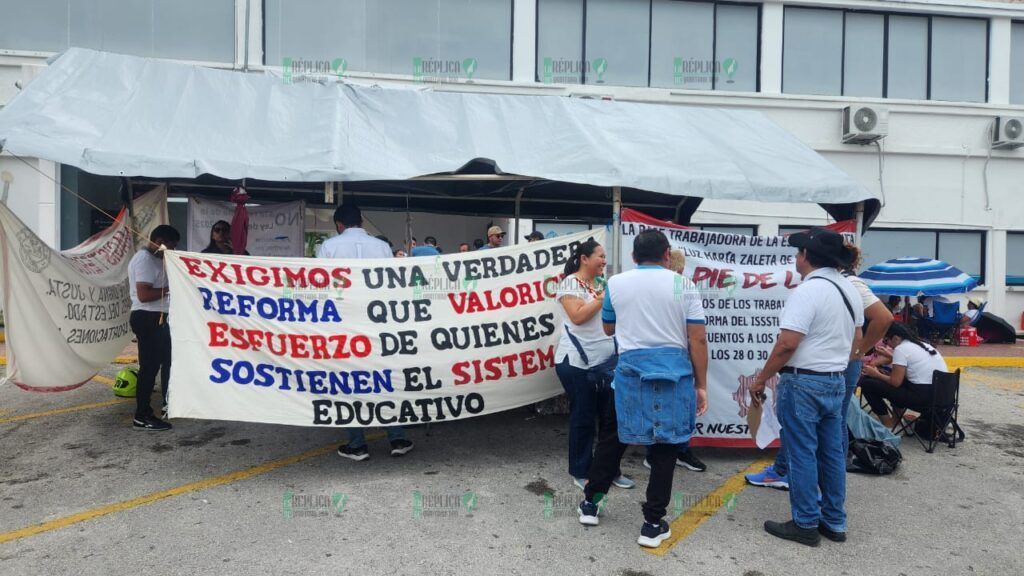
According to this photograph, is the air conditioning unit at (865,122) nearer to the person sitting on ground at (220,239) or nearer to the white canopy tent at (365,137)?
the white canopy tent at (365,137)

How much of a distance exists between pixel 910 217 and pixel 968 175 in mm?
1817

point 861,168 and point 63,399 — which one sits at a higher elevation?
point 861,168

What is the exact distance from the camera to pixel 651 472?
3.72 m

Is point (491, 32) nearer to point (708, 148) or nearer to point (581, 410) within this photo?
point (708, 148)

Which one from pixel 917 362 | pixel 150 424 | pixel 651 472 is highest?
pixel 917 362

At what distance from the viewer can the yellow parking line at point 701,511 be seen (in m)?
3.87

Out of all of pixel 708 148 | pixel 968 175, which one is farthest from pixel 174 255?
pixel 968 175

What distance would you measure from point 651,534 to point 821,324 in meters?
1.58

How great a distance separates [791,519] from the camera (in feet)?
13.8

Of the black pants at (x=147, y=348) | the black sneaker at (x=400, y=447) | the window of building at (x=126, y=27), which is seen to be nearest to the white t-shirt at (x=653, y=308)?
the black sneaker at (x=400, y=447)

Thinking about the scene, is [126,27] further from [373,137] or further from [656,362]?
[656,362]

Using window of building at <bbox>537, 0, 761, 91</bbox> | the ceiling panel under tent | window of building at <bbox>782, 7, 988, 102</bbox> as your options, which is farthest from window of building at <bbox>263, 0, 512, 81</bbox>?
the ceiling panel under tent

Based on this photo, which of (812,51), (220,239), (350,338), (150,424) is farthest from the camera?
(812,51)

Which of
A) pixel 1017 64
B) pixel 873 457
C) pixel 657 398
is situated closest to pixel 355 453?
pixel 657 398
